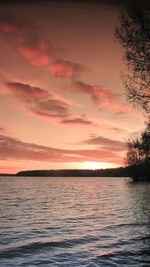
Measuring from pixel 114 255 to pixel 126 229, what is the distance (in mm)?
7952

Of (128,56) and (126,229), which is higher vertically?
(128,56)

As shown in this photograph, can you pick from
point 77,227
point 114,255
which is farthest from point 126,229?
point 114,255

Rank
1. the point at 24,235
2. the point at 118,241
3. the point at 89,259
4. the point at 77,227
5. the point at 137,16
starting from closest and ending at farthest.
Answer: the point at 89,259, the point at 137,16, the point at 118,241, the point at 24,235, the point at 77,227

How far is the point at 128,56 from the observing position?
17.0 meters

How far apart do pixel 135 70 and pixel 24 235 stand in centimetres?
1249

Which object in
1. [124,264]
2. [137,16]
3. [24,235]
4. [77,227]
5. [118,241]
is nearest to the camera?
[124,264]

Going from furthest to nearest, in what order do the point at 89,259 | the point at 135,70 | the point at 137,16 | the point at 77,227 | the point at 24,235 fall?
the point at 77,227 < the point at 24,235 < the point at 135,70 < the point at 137,16 < the point at 89,259

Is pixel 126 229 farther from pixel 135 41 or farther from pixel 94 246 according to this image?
pixel 135 41

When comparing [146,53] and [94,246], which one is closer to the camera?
[146,53]

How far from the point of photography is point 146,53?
16438 millimetres

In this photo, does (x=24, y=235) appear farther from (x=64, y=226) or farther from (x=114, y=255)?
(x=114, y=255)

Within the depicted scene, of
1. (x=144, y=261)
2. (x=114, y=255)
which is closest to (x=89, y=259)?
(x=114, y=255)

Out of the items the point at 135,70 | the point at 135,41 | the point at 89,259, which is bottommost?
the point at 89,259

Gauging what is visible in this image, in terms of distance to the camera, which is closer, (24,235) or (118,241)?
(118,241)
